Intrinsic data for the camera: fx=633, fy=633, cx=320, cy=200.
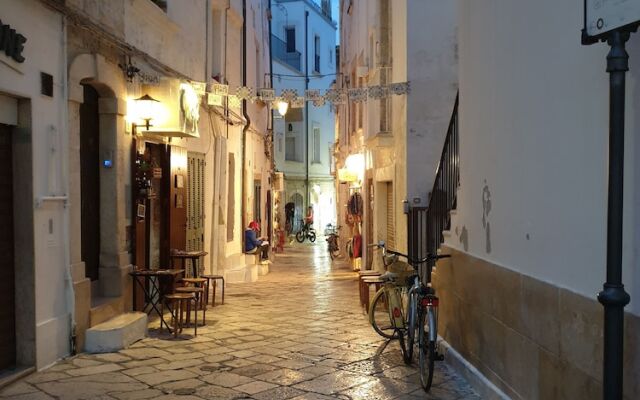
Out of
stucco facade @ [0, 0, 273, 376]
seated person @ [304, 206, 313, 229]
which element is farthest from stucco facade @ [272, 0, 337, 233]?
stucco facade @ [0, 0, 273, 376]

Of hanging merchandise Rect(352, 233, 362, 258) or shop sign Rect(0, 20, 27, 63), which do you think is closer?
shop sign Rect(0, 20, 27, 63)

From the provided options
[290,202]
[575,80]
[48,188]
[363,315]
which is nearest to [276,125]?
[290,202]

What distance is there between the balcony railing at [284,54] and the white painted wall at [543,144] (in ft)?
92.1

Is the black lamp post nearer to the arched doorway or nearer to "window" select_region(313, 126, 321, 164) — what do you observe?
the arched doorway

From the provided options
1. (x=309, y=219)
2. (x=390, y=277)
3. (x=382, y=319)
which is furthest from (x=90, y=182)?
(x=309, y=219)

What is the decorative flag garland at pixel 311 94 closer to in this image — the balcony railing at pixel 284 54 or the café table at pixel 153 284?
the café table at pixel 153 284

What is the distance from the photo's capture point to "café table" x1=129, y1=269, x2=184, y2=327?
27.9 ft

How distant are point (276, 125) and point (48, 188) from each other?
93.5ft

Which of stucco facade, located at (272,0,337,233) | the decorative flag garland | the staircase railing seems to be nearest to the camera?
the staircase railing

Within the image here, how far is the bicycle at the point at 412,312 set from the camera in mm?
6051

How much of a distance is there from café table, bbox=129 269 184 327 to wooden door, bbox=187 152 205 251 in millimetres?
2081

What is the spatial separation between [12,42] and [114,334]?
11.2 feet

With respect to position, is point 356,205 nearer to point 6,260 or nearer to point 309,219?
point 6,260

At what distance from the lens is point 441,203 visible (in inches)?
334
